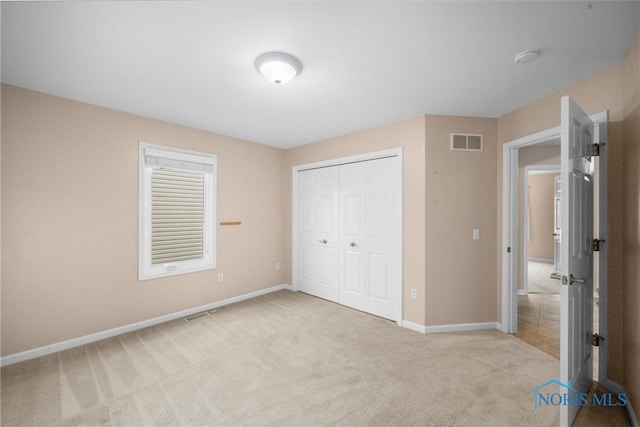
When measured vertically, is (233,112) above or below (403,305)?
above

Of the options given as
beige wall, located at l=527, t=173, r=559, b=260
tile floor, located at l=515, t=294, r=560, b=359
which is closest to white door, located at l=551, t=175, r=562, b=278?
beige wall, located at l=527, t=173, r=559, b=260

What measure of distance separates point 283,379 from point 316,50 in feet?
8.54

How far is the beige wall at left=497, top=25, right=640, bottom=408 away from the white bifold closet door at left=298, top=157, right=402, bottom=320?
1822 millimetres

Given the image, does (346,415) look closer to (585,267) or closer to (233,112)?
(585,267)

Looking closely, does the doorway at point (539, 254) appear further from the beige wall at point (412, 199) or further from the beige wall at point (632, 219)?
the beige wall at point (412, 199)

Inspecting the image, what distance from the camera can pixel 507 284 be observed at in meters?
3.12

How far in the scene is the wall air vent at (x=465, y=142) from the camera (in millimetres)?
3176

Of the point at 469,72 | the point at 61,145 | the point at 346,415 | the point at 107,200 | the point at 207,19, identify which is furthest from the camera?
the point at 107,200

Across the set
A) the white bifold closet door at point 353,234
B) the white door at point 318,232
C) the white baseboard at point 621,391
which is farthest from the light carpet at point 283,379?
the white door at point 318,232

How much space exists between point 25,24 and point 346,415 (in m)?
3.29

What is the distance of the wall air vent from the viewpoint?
3.18 metres

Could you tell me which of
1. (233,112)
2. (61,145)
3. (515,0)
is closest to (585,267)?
(515,0)

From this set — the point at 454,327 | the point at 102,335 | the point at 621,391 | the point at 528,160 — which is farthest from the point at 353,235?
the point at 528,160

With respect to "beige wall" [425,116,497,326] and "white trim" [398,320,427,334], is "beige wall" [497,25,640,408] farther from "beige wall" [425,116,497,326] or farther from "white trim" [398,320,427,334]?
"white trim" [398,320,427,334]
